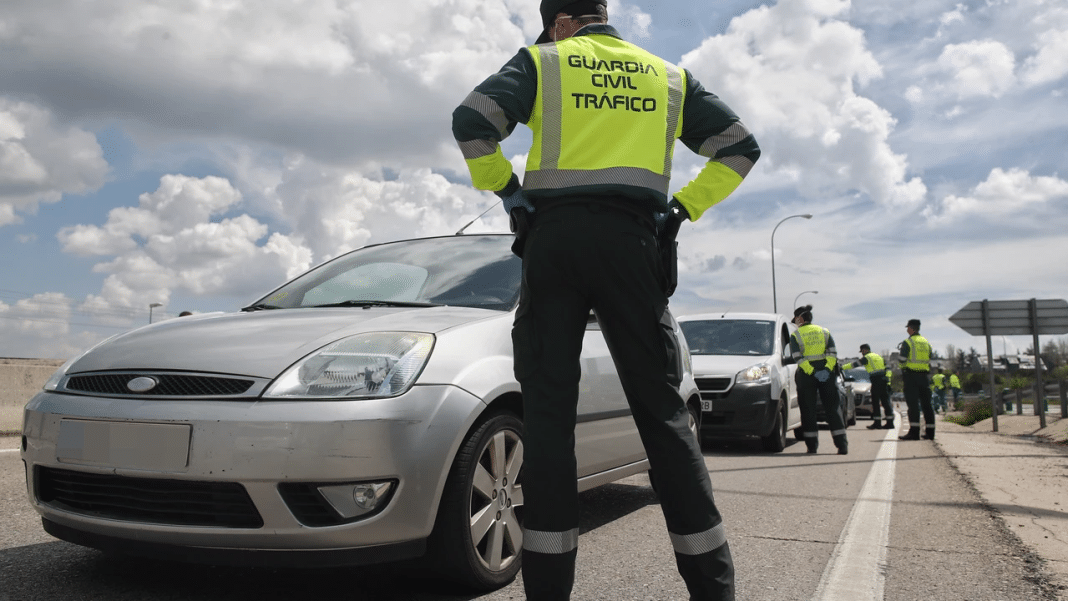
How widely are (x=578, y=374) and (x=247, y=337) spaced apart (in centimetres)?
→ 134

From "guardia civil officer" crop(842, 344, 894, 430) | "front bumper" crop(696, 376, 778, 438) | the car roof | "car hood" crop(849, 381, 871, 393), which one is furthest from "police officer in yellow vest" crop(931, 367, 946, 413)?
"front bumper" crop(696, 376, 778, 438)

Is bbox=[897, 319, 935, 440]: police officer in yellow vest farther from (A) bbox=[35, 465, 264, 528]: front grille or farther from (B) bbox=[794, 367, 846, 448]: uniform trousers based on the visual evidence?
(A) bbox=[35, 465, 264, 528]: front grille

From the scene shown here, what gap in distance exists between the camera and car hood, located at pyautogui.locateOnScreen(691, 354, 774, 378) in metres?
9.55

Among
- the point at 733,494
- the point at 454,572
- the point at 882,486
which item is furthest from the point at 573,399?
the point at 882,486

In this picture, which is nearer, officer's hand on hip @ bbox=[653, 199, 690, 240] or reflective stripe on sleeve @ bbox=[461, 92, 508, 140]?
reflective stripe on sleeve @ bbox=[461, 92, 508, 140]

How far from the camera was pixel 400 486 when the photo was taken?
2676 millimetres

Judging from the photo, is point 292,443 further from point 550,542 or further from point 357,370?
point 550,542

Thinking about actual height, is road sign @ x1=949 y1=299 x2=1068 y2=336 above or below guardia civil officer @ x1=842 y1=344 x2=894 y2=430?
above

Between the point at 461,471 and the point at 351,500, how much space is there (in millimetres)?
408

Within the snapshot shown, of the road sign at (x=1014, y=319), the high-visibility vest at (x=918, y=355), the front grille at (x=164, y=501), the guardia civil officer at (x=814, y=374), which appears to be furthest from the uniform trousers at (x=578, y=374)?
the road sign at (x=1014, y=319)

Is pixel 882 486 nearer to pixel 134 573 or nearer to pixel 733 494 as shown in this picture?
pixel 733 494

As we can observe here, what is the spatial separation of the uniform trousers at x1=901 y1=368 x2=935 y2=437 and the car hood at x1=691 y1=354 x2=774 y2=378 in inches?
149

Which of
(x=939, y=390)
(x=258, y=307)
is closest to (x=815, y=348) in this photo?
(x=258, y=307)

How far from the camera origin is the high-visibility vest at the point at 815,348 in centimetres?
990
